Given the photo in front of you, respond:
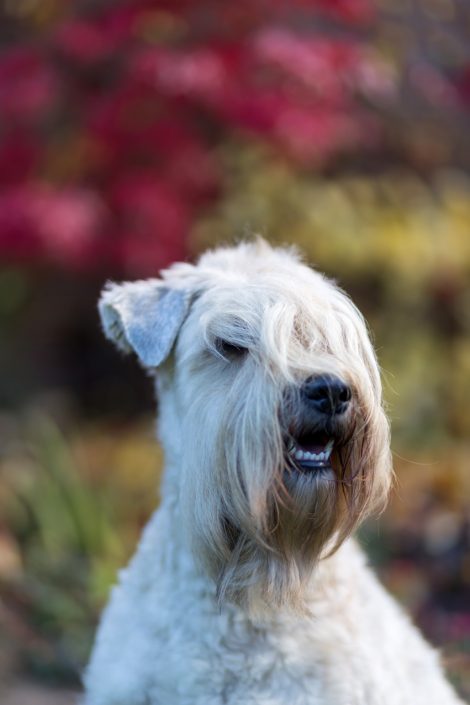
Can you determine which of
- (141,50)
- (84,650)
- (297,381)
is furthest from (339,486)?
(141,50)

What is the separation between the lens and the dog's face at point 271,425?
263cm

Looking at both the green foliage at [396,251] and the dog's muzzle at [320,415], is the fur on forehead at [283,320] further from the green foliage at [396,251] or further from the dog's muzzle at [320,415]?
the green foliage at [396,251]

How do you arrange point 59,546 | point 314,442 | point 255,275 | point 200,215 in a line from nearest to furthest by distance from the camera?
point 314,442 → point 255,275 → point 59,546 → point 200,215

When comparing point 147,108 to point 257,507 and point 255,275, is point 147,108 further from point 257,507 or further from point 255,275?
point 257,507

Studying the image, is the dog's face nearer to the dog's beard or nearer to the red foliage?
the dog's beard

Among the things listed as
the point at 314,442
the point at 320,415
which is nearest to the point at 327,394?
the point at 320,415

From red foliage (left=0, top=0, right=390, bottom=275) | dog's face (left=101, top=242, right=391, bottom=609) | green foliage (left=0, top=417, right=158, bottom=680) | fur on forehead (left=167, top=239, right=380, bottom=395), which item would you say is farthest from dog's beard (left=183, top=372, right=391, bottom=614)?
red foliage (left=0, top=0, right=390, bottom=275)

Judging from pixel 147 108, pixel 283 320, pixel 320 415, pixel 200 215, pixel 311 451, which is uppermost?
pixel 147 108

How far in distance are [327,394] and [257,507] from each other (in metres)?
0.34

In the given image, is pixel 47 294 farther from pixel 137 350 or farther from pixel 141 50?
pixel 137 350

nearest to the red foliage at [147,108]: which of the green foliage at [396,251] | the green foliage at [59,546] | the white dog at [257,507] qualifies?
the green foliage at [396,251]

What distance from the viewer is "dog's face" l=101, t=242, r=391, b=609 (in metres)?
2.63

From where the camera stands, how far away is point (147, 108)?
6.29 metres

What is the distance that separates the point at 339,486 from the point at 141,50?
12.9 ft
